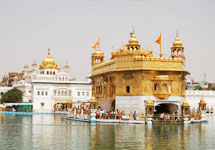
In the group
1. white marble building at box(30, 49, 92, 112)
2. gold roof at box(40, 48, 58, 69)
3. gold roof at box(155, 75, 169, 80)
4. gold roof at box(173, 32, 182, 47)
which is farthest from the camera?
gold roof at box(40, 48, 58, 69)

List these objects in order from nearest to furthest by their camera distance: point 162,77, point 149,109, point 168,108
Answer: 1. point 149,109
2. point 162,77
3. point 168,108

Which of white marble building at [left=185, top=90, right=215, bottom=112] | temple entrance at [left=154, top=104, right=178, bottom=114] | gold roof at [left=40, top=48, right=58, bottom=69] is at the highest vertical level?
gold roof at [left=40, top=48, right=58, bottom=69]

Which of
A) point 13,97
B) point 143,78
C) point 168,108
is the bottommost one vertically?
point 168,108

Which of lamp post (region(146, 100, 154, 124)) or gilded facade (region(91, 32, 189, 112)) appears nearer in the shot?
lamp post (region(146, 100, 154, 124))

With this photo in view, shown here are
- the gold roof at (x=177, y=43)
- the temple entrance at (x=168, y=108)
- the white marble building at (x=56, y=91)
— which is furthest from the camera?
the white marble building at (x=56, y=91)

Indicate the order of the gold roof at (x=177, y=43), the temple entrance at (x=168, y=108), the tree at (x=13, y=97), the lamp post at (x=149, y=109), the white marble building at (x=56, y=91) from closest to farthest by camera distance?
the lamp post at (x=149, y=109), the temple entrance at (x=168, y=108), the gold roof at (x=177, y=43), the white marble building at (x=56, y=91), the tree at (x=13, y=97)

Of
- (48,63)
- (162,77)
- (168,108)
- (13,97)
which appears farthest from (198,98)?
(162,77)

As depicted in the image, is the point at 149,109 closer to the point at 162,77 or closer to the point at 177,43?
the point at 162,77

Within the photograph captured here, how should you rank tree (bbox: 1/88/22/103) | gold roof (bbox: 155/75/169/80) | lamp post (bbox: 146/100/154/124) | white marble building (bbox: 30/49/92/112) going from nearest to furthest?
1. lamp post (bbox: 146/100/154/124)
2. gold roof (bbox: 155/75/169/80)
3. white marble building (bbox: 30/49/92/112)
4. tree (bbox: 1/88/22/103)

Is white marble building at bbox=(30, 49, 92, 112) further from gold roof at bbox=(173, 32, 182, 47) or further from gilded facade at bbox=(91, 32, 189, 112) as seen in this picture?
gilded facade at bbox=(91, 32, 189, 112)

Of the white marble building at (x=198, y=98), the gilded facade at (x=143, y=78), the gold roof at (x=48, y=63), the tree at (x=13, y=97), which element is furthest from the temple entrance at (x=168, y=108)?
the gold roof at (x=48, y=63)

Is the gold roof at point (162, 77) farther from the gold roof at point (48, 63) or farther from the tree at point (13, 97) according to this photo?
the gold roof at point (48, 63)

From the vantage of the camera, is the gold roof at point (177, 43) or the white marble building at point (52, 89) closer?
the gold roof at point (177, 43)

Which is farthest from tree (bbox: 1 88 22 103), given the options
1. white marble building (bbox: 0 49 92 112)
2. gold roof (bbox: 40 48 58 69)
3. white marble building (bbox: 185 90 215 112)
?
white marble building (bbox: 185 90 215 112)
